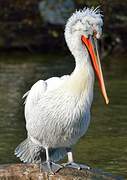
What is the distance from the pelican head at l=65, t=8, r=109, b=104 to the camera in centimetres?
842

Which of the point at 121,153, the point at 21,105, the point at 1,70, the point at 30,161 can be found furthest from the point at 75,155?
the point at 1,70

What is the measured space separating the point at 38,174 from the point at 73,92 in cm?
Result: 102

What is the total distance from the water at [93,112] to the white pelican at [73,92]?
212cm

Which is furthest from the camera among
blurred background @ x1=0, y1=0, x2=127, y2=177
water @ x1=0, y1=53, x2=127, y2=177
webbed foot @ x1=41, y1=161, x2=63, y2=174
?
blurred background @ x1=0, y1=0, x2=127, y2=177

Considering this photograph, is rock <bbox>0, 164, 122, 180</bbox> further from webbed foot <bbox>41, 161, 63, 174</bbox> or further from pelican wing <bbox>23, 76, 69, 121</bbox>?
pelican wing <bbox>23, 76, 69, 121</bbox>

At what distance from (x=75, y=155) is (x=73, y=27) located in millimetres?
3920

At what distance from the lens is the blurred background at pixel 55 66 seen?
12.5 m

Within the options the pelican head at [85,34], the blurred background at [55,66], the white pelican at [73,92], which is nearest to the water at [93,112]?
the blurred background at [55,66]

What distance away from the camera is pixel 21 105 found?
618 inches

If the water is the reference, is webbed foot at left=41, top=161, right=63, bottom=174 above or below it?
below

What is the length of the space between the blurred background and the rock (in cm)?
215

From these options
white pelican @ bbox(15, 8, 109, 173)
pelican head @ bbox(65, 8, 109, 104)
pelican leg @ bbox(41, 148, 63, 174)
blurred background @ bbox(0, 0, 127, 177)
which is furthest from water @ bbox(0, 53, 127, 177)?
pelican head @ bbox(65, 8, 109, 104)

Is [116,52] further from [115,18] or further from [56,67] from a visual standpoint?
[56,67]

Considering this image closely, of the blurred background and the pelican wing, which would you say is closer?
the pelican wing
